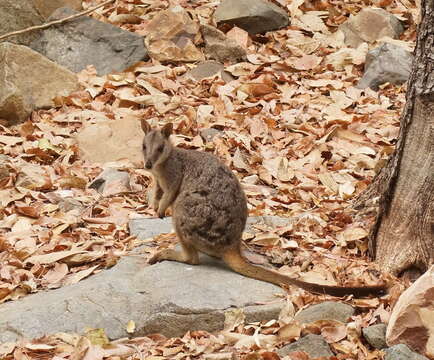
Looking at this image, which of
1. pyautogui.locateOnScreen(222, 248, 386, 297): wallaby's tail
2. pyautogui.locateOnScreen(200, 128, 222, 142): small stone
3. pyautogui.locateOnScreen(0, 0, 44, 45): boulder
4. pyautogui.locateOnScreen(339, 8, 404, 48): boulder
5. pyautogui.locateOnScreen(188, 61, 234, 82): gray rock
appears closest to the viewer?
pyautogui.locateOnScreen(222, 248, 386, 297): wallaby's tail

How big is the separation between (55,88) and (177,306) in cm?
517

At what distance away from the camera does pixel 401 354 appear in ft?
15.8

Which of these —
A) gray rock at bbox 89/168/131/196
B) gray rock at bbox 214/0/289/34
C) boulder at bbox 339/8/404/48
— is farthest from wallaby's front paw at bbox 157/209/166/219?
boulder at bbox 339/8/404/48

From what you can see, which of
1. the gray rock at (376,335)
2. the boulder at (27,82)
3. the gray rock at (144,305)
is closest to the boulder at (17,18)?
the boulder at (27,82)

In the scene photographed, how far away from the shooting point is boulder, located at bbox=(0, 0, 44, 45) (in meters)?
11.1

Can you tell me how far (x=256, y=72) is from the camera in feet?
34.8

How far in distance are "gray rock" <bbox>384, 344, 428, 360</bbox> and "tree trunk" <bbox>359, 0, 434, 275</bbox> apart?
120 cm

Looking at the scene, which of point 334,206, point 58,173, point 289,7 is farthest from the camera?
point 289,7

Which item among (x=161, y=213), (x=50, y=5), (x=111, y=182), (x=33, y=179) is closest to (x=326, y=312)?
(x=161, y=213)

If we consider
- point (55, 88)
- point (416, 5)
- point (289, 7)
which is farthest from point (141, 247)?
point (416, 5)

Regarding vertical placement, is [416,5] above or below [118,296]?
above

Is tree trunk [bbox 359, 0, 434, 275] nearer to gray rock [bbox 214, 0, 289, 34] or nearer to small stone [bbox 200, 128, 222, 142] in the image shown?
small stone [bbox 200, 128, 222, 142]

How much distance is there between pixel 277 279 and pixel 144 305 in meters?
1.02

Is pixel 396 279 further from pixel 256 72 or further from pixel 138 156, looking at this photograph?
pixel 256 72
